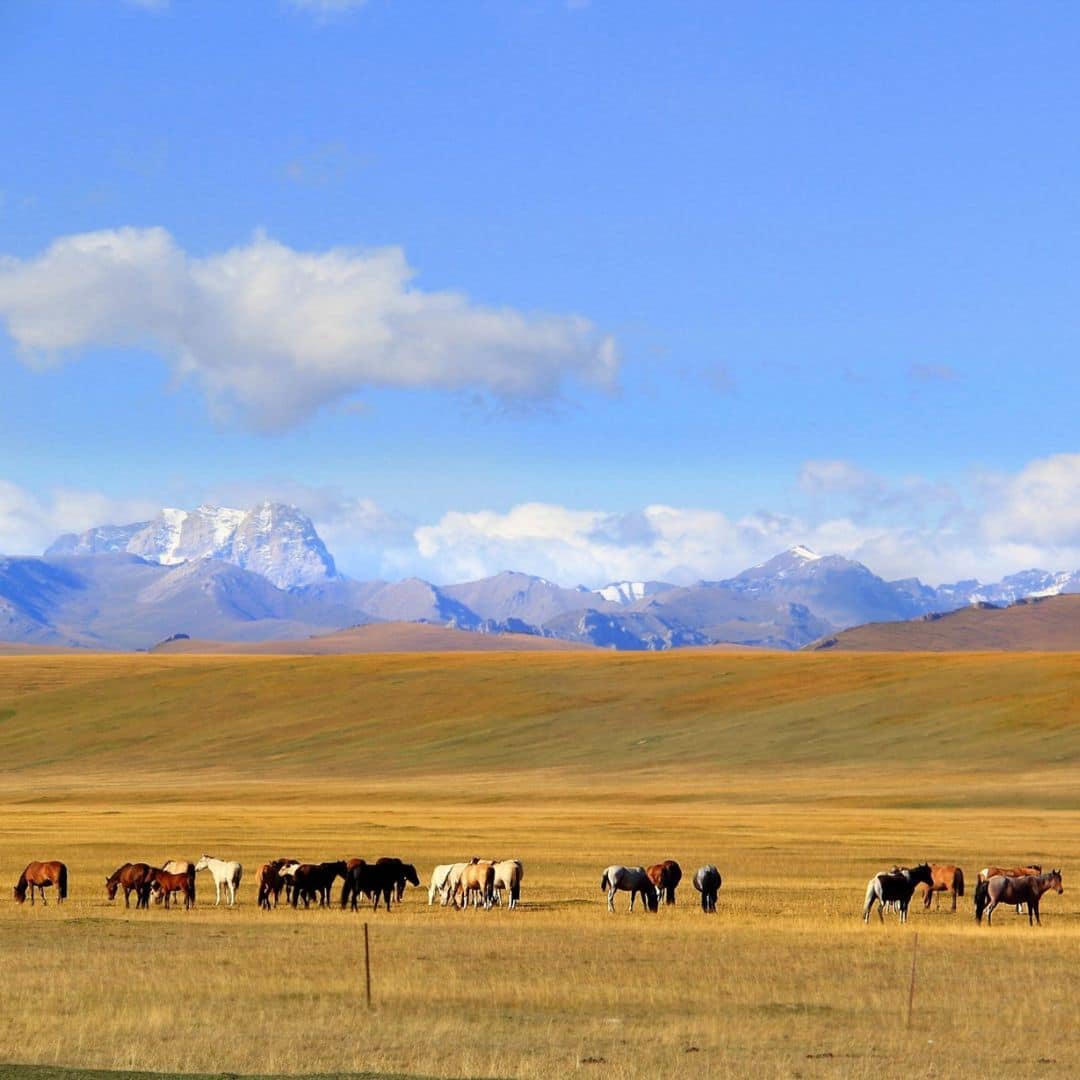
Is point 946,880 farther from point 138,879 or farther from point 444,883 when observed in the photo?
point 138,879

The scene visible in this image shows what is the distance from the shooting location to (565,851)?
62125 millimetres

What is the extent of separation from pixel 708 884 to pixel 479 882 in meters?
6.04

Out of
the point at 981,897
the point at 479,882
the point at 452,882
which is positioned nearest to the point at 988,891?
the point at 981,897

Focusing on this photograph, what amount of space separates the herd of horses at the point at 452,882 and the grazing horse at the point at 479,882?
1.0 inches

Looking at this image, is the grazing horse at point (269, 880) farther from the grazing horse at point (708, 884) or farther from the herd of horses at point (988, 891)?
the herd of horses at point (988, 891)

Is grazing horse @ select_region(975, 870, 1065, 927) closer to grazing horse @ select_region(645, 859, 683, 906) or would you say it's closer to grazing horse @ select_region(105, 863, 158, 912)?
grazing horse @ select_region(645, 859, 683, 906)

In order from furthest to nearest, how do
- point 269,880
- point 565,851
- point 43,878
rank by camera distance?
1. point 565,851
2. point 43,878
3. point 269,880

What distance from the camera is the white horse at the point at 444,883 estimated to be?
143 ft

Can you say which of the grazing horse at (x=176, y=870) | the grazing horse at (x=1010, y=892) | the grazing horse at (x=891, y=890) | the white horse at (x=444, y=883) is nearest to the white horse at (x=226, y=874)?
the grazing horse at (x=176, y=870)

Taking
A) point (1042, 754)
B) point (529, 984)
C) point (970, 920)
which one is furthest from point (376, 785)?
point (529, 984)

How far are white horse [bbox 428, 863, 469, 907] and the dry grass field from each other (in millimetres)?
1198

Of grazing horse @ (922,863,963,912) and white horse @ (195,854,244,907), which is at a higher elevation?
white horse @ (195,854,244,907)

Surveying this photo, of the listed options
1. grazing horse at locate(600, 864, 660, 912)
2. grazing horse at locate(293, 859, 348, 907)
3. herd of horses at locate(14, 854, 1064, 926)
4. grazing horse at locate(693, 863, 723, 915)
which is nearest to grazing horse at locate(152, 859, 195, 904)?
herd of horses at locate(14, 854, 1064, 926)

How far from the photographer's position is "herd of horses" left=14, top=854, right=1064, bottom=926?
133 ft
